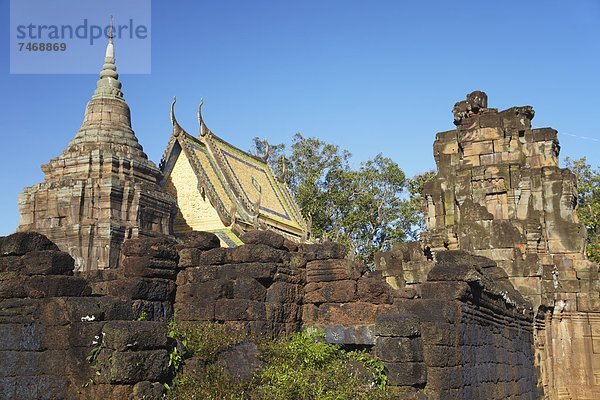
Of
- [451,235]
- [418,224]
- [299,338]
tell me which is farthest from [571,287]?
[418,224]

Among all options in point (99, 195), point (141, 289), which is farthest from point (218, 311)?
point (99, 195)

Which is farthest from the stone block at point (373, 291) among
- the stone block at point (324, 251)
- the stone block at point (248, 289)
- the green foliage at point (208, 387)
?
the green foliage at point (208, 387)

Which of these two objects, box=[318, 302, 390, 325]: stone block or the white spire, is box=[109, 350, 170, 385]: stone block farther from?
the white spire

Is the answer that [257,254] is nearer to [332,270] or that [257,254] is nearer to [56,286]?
[332,270]


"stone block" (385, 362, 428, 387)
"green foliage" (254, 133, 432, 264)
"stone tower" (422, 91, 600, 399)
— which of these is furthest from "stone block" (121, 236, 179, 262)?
"green foliage" (254, 133, 432, 264)

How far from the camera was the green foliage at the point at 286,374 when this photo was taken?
6.83 meters

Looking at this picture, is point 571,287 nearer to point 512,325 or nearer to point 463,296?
point 512,325

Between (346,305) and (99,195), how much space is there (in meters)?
13.8

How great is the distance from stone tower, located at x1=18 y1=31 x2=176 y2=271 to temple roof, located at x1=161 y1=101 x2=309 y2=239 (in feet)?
14.4

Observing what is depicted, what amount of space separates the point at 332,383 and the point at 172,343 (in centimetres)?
176

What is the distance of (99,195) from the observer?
2033cm

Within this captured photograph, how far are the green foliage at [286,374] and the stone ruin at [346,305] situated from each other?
0.68 feet

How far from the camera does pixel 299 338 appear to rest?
8.13 m

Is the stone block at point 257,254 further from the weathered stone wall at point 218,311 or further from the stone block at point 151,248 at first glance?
the stone block at point 151,248
